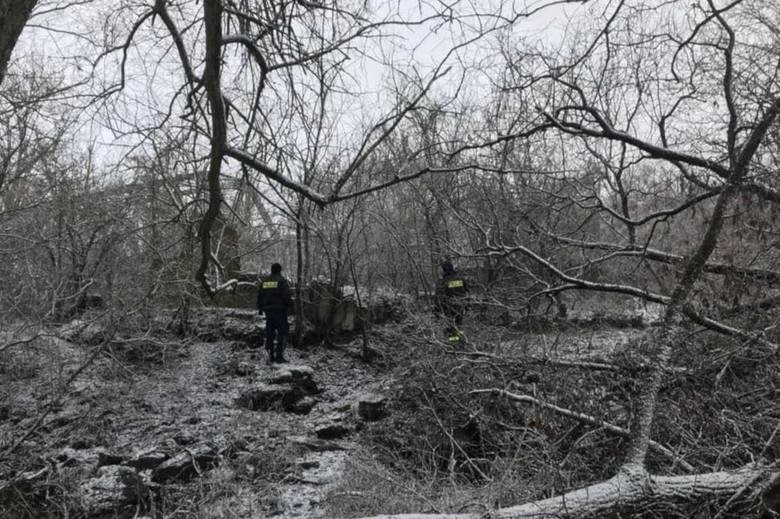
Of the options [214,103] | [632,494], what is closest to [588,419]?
[632,494]

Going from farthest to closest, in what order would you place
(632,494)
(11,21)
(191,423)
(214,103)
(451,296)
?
(451,296)
(191,423)
(632,494)
(214,103)
(11,21)

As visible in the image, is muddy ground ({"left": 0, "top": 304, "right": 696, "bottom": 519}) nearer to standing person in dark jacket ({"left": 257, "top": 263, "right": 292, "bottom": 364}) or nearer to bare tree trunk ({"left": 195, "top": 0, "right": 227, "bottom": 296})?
standing person in dark jacket ({"left": 257, "top": 263, "right": 292, "bottom": 364})

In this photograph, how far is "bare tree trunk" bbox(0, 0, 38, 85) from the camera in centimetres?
229

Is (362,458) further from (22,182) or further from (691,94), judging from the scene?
(22,182)

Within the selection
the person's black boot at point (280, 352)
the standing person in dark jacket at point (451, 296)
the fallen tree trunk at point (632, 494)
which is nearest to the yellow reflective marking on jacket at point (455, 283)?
the standing person in dark jacket at point (451, 296)

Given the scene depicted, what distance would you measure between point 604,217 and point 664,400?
6.30m

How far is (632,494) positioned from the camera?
3.71 meters

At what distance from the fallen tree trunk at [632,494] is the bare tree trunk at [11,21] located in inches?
119

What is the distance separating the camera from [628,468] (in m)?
3.87

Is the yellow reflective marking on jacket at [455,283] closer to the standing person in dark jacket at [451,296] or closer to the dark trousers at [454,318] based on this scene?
Answer: the standing person in dark jacket at [451,296]

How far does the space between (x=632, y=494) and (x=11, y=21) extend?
12.6 ft

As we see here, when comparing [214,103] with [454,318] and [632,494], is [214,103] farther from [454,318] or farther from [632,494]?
[454,318]

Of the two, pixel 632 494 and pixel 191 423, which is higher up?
pixel 632 494

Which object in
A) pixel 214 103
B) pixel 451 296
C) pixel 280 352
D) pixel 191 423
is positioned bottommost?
pixel 191 423
